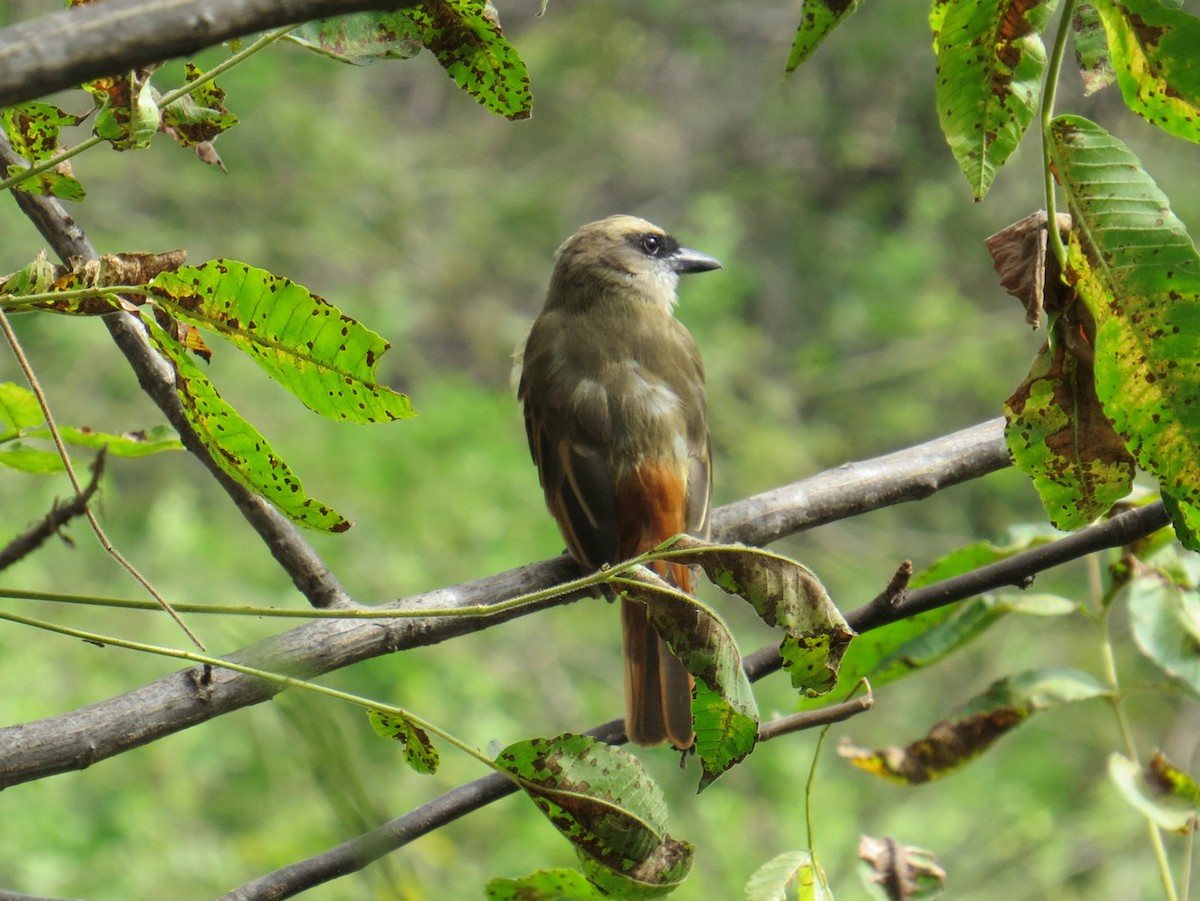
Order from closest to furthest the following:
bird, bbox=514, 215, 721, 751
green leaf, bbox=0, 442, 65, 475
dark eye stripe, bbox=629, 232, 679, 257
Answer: green leaf, bbox=0, 442, 65, 475, bird, bbox=514, 215, 721, 751, dark eye stripe, bbox=629, 232, 679, 257

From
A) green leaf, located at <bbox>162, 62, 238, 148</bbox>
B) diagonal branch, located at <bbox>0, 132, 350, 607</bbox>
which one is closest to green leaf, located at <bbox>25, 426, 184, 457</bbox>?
diagonal branch, located at <bbox>0, 132, 350, 607</bbox>

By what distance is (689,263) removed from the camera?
17.9ft

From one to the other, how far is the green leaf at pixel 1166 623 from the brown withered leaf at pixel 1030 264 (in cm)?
76

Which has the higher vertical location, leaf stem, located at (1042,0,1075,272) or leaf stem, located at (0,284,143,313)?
leaf stem, located at (1042,0,1075,272)

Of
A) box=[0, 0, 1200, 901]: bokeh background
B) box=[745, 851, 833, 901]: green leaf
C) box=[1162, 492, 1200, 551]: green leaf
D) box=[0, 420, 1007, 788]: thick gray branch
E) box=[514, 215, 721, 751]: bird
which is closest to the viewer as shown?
box=[1162, 492, 1200, 551]: green leaf

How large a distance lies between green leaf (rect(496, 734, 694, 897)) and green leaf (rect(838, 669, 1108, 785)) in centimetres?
81

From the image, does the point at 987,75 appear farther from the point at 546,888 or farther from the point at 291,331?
the point at 546,888

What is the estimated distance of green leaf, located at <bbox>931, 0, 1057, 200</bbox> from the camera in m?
1.26

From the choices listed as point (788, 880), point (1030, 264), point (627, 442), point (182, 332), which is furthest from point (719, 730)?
point (627, 442)

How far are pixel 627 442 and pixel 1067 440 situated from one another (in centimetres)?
269

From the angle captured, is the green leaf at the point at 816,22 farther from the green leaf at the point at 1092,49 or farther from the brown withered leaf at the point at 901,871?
the brown withered leaf at the point at 901,871

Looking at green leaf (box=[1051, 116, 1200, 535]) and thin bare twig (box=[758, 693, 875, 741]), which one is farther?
thin bare twig (box=[758, 693, 875, 741])

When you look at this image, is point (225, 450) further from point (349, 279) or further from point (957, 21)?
point (349, 279)

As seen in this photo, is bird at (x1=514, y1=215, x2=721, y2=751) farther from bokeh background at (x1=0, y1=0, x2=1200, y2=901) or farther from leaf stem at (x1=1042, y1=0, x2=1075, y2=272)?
leaf stem at (x1=1042, y1=0, x2=1075, y2=272)
